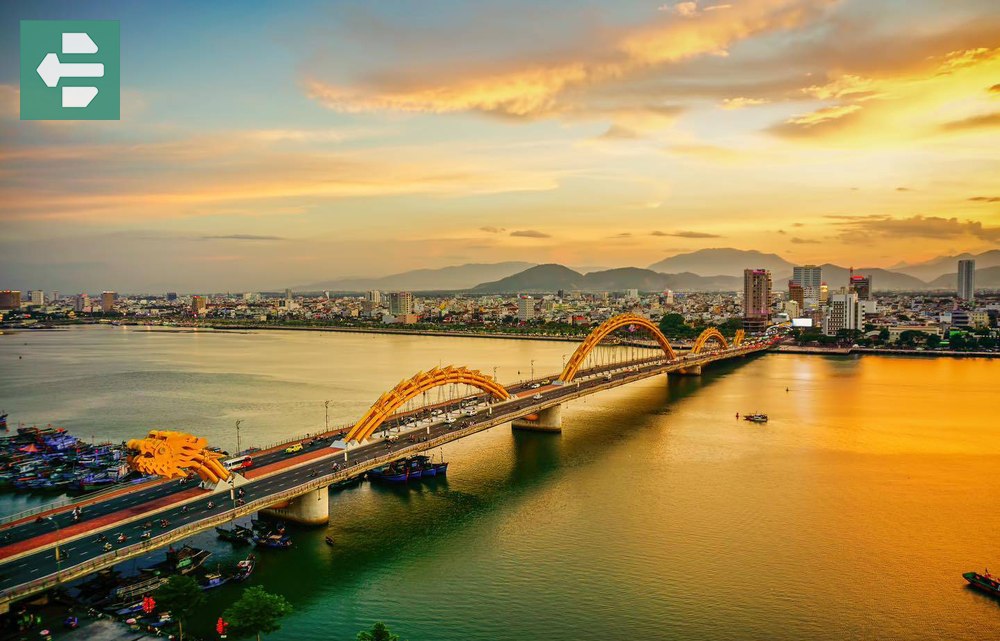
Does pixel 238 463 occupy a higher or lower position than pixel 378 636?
higher

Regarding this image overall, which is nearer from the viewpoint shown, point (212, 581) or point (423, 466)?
point (212, 581)

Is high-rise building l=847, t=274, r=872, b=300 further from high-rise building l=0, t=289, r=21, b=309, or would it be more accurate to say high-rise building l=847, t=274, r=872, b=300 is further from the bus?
high-rise building l=0, t=289, r=21, b=309

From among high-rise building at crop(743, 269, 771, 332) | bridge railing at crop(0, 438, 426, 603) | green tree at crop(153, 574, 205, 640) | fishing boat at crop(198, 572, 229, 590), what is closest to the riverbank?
high-rise building at crop(743, 269, 771, 332)

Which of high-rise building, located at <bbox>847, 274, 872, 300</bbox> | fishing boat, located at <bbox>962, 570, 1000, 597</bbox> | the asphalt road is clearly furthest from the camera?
high-rise building, located at <bbox>847, 274, 872, 300</bbox>

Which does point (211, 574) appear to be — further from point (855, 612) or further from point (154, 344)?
point (154, 344)

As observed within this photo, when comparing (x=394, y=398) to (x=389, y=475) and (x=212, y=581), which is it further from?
(x=212, y=581)

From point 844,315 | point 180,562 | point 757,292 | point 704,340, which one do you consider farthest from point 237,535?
point 757,292

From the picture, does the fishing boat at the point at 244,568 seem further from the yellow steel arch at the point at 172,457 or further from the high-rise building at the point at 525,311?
the high-rise building at the point at 525,311

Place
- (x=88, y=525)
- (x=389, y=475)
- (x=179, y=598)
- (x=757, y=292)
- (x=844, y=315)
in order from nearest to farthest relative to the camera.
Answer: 1. (x=179, y=598)
2. (x=88, y=525)
3. (x=389, y=475)
4. (x=844, y=315)
5. (x=757, y=292)
